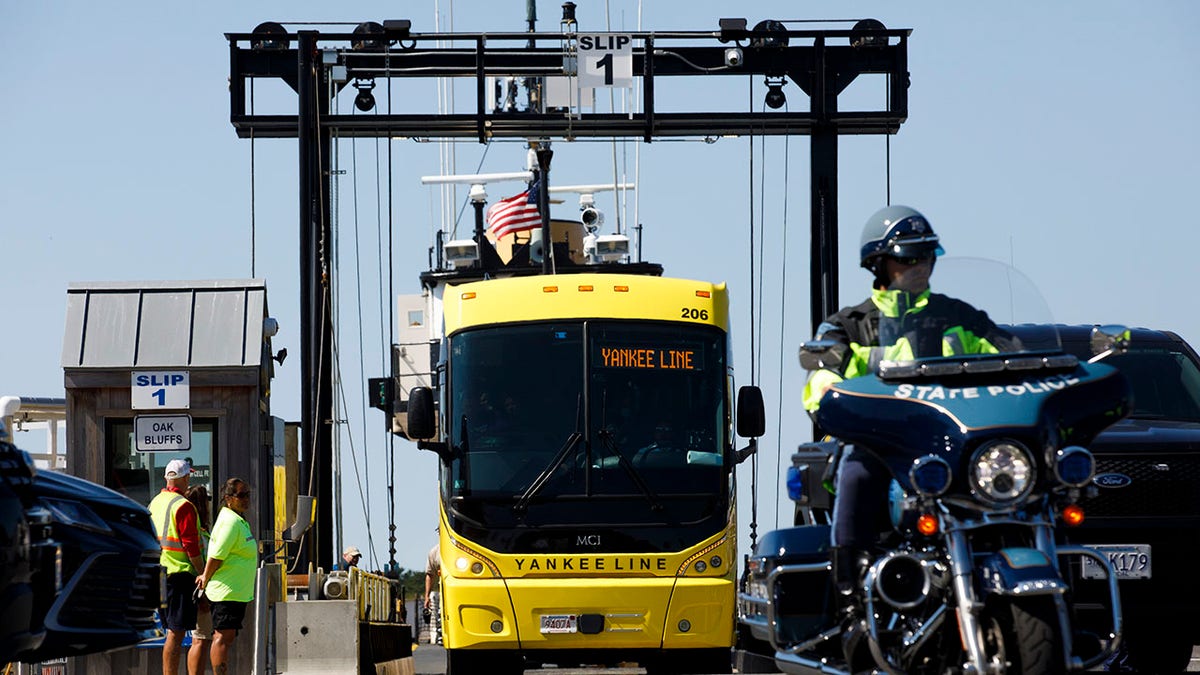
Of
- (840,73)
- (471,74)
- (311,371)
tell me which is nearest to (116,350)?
(311,371)

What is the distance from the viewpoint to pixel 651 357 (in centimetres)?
1598

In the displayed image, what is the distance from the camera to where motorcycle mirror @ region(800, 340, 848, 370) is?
817 cm

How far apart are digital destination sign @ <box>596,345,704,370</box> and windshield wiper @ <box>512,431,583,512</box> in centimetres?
64

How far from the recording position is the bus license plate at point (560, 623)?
1515cm

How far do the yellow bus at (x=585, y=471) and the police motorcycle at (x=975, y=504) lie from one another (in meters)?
7.10

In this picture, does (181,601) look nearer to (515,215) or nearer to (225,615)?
(225,615)

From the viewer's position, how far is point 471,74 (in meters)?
21.0

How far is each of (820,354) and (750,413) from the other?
25.0ft

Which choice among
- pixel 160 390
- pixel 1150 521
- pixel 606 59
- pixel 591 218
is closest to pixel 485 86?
pixel 606 59

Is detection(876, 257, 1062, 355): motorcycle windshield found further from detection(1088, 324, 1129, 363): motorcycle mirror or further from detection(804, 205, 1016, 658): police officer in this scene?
detection(1088, 324, 1129, 363): motorcycle mirror

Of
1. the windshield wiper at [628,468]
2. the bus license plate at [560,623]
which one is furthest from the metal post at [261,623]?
the windshield wiper at [628,468]

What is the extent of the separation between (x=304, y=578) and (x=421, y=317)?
25108 mm

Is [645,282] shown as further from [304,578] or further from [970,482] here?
[970,482]

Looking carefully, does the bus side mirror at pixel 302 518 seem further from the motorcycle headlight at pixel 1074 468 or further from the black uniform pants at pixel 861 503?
the motorcycle headlight at pixel 1074 468
